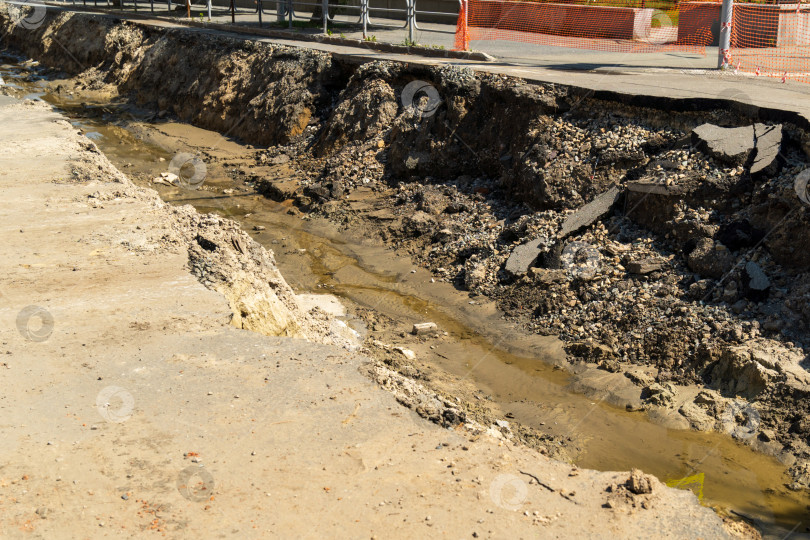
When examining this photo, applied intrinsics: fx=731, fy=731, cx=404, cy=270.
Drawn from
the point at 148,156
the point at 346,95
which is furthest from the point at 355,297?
the point at 148,156

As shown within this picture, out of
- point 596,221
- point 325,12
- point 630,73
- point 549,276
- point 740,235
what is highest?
point 325,12

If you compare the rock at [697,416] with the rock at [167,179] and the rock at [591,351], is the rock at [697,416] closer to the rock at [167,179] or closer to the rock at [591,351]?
the rock at [591,351]

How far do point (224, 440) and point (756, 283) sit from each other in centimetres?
602

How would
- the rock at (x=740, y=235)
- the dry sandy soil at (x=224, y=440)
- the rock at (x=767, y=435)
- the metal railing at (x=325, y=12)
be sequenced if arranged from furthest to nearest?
the metal railing at (x=325, y=12) → the rock at (x=740, y=235) → the rock at (x=767, y=435) → the dry sandy soil at (x=224, y=440)

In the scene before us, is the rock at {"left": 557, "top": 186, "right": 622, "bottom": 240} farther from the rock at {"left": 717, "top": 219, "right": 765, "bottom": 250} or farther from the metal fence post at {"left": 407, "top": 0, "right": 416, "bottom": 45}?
the metal fence post at {"left": 407, "top": 0, "right": 416, "bottom": 45}

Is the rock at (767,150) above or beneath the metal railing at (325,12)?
beneath

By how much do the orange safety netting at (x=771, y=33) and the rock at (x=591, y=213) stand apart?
6.35 meters

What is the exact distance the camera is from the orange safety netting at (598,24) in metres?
17.0

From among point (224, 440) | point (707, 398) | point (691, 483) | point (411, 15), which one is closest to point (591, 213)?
point (707, 398)

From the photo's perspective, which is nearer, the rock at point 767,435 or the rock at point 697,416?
the rock at point 767,435

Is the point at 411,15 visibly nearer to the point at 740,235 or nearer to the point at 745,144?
the point at 745,144

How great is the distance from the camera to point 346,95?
1517 cm

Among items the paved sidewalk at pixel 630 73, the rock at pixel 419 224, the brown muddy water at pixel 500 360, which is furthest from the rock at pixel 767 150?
the rock at pixel 419 224

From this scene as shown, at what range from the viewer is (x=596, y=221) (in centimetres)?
982
